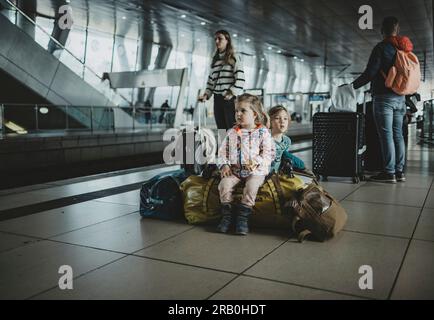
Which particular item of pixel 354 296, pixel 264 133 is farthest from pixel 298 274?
pixel 264 133

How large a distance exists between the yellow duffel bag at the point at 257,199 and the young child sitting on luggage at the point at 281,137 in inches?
14.2

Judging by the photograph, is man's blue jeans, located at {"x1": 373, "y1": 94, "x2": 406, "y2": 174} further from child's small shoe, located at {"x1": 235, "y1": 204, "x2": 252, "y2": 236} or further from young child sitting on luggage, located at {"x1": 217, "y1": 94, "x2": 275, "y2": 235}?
child's small shoe, located at {"x1": 235, "y1": 204, "x2": 252, "y2": 236}

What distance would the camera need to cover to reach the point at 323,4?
15828 mm

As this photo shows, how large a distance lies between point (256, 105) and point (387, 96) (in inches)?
100

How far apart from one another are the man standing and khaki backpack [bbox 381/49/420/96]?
0.25 feet

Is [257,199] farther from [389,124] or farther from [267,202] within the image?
[389,124]

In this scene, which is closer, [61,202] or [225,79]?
[61,202]

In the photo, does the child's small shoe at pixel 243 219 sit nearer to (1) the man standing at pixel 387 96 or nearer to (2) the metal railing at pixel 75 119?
(1) the man standing at pixel 387 96

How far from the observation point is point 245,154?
323cm

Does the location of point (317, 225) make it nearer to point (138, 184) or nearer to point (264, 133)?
point (264, 133)

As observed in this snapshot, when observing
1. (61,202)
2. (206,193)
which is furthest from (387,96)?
(61,202)

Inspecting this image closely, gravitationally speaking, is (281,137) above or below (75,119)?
below

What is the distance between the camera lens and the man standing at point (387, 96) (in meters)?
5.04

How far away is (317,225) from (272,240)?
1.06ft
